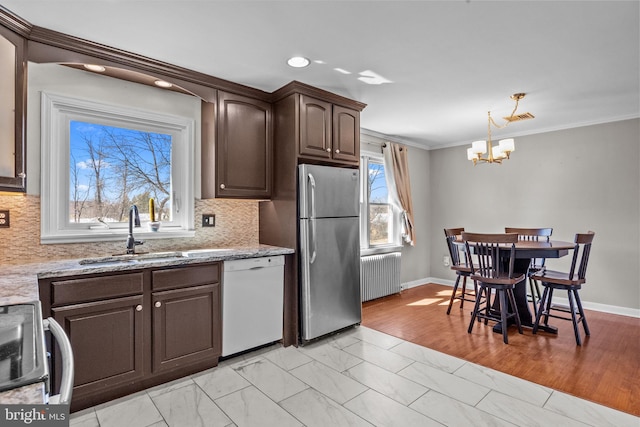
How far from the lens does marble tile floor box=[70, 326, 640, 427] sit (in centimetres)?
200

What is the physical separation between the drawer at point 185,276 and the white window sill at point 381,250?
8.19 ft

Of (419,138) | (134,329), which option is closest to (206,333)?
(134,329)

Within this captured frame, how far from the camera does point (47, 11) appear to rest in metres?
1.94

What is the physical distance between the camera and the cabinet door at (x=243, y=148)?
9.75 feet


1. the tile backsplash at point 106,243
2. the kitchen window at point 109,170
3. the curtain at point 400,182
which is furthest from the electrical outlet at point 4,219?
the curtain at point 400,182

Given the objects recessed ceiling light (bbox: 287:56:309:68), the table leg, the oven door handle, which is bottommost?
the table leg

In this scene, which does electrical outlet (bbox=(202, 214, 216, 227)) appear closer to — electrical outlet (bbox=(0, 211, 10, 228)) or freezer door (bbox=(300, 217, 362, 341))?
freezer door (bbox=(300, 217, 362, 341))

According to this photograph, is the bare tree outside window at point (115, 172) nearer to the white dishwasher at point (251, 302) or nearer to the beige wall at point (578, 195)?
the white dishwasher at point (251, 302)

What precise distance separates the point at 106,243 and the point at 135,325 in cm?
77

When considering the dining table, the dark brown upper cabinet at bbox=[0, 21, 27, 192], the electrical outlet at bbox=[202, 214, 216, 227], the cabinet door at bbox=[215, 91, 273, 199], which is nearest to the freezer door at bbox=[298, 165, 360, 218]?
the cabinet door at bbox=[215, 91, 273, 199]

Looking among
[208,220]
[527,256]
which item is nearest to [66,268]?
[208,220]

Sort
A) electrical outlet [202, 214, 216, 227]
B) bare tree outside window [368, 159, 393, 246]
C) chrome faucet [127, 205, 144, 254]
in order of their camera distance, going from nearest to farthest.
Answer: chrome faucet [127, 205, 144, 254] < electrical outlet [202, 214, 216, 227] < bare tree outside window [368, 159, 393, 246]

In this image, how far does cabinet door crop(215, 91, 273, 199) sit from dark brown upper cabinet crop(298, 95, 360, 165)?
39 centimetres

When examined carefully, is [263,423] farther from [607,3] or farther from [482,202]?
[482,202]
